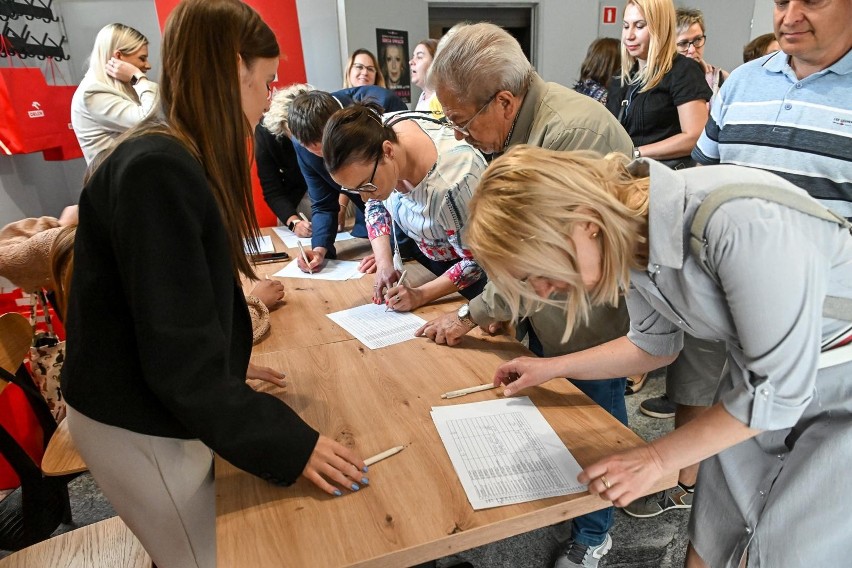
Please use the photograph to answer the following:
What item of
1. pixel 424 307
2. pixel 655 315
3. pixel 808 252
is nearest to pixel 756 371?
pixel 808 252

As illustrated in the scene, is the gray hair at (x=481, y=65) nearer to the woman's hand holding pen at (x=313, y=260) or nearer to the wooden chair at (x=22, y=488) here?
the woman's hand holding pen at (x=313, y=260)

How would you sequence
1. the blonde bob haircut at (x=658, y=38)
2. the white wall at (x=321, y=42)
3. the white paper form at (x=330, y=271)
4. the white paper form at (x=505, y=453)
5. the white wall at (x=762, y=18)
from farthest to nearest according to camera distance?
the white wall at (x=762, y=18) < the white wall at (x=321, y=42) < the blonde bob haircut at (x=658, y=38) < the white paper form at (x=330, y=271) < the white paper form at (x=505, y=453)

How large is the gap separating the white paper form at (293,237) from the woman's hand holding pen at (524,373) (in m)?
1.62

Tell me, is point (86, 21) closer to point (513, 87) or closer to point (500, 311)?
point (513, 87)

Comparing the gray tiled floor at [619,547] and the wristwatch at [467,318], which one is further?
the gray tiled floor at [619,547]

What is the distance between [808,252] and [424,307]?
3.94ft

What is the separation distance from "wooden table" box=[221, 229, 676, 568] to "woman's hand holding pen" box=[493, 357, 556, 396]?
4cm

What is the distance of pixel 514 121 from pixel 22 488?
1.76 m

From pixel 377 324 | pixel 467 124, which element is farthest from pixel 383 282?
pixel 467 124

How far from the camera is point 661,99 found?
2484 millimetres

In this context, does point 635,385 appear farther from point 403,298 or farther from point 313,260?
point 313,260

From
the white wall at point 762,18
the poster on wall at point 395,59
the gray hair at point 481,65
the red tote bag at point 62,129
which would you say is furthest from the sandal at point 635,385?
the white wall at point 762,18

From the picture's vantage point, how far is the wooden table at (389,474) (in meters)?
0.83

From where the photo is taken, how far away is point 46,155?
3184 millimetres
